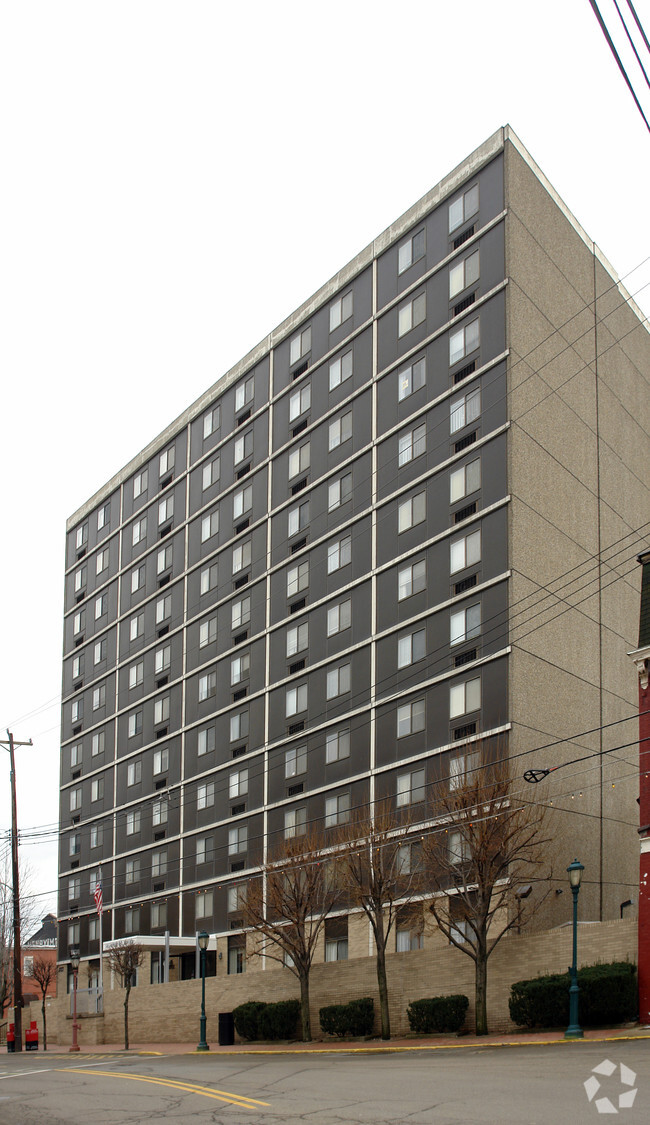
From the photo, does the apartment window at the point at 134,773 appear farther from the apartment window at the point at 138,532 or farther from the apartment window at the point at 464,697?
the apartment window at the point at 464,697

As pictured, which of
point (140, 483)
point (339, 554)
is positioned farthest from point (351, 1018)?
point (140, 483)

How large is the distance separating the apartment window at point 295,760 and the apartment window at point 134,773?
17756 millimetres

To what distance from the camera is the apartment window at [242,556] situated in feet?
220

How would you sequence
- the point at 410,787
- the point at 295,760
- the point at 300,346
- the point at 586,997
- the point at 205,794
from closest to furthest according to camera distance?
the point at 586,997 < the point at 410,787 < the point at 295,760 < the point at 300,346 < the point at 205,794

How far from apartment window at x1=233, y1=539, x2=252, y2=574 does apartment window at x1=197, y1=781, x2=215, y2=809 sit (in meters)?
12.1

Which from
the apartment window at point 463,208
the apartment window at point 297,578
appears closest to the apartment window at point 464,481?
the apartment window at point 463,208

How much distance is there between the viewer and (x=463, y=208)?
5459cm

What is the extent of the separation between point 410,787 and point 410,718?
2.95 meters

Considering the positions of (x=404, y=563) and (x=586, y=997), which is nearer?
(x=586, y=997)

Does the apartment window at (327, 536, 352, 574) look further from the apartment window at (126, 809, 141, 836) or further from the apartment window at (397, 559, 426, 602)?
the apartment window at (126, 809, 141, 836)

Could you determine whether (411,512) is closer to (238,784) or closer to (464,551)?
(464,551)

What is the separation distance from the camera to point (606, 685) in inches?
2057

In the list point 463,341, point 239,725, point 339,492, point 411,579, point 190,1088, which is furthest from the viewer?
point 239,725

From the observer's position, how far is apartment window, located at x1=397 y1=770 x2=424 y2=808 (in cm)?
4997
